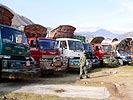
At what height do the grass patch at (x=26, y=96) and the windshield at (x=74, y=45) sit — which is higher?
the windshield at (x=74, y=45)

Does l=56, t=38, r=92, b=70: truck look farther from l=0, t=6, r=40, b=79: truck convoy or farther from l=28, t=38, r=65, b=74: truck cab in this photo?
l=0, t=6, r=40, b=79: truck convoy

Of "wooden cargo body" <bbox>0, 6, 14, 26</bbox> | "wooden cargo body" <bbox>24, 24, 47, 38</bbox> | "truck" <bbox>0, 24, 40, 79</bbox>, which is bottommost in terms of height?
"truck" <bbox>0, 24, 40, 79</bbox>

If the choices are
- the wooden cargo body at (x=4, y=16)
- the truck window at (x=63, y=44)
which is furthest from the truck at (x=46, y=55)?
the truck window at (x=63, y=44)

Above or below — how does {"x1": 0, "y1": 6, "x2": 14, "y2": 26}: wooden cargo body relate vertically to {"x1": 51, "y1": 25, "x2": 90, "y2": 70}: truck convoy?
above

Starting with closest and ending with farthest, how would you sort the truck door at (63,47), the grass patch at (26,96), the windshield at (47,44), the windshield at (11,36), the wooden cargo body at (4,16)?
the grass patch at (26,96) < the windshield at (11,36) < the wooden cargo body at (4,16) < the windshield at (47,44) < the truck door at (63,47)

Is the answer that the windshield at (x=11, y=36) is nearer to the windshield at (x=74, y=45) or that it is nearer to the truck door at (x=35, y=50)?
the truck door at (x=35, y=50)

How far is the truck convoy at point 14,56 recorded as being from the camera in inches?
436

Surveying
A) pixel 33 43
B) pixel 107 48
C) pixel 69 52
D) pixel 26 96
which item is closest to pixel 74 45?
pixel 69 52

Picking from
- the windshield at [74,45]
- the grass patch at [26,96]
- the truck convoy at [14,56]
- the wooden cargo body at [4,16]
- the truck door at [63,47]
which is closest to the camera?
the grass patch at [26,96]

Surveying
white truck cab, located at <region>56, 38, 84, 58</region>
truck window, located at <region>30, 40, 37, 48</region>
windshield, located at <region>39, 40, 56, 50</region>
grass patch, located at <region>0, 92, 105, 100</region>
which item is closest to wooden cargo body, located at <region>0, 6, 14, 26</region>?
truck window, located at <region>30, 40, 37, 48</region>

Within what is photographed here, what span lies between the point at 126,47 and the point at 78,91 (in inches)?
882

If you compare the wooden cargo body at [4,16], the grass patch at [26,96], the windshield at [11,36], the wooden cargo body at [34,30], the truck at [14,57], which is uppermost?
the wooden cargo body at [4,16]

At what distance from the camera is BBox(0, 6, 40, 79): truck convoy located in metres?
11.1

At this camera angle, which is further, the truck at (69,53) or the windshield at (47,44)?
the truck at (69,53)
